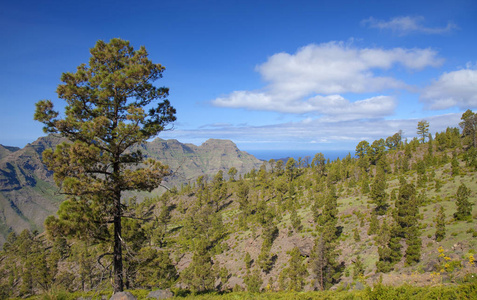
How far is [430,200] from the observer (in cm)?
4144

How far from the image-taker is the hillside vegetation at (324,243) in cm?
1830

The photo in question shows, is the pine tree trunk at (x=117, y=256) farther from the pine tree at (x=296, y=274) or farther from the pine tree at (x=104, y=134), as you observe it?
the pine tree at (x=296, y=274)

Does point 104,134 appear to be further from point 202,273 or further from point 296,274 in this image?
point 202,273

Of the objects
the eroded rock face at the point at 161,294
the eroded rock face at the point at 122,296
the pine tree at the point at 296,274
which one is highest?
the eroded rock face at the point at 122,296

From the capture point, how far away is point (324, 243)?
105 ft

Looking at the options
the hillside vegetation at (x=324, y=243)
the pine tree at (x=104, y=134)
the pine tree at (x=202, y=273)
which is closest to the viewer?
the pine tree at (x=104, y=134)

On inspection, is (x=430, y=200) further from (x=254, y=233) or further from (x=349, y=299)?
(x=349, y=299)

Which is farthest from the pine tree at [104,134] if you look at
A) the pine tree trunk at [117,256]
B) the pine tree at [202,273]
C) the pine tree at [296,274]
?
the pine tree at [202,273]

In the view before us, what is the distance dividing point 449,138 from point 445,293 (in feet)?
333

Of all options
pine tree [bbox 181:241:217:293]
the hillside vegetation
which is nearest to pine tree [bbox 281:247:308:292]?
the hillside vegetation

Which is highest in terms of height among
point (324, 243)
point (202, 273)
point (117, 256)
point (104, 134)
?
point (104, 134)

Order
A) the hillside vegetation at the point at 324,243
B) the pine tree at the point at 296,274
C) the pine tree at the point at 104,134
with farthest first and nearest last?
the pine tree at the point at 296,274 < the hillside vegetation at the point at 324,243 < the pine tree at the point at 104,134

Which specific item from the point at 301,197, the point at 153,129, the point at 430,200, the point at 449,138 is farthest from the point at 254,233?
the point at 449,138

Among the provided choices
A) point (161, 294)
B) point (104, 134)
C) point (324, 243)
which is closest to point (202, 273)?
point (324, 243)
